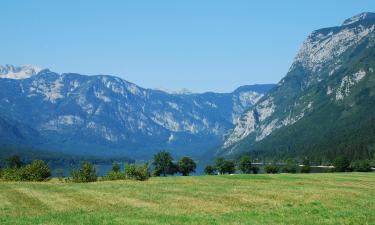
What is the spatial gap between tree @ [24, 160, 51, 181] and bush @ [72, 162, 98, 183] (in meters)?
9.85

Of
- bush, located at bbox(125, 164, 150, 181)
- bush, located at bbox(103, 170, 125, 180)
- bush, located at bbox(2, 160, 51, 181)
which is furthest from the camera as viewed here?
bush, located at bbox(103, 170, 125, 180)

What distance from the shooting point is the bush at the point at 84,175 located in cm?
11662

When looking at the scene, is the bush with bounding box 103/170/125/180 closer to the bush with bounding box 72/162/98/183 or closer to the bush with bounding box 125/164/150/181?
the bush with bounding box 125/164/150/181

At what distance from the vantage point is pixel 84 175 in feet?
385

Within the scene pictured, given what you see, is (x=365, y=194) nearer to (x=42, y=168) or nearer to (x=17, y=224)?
(x=17, y=224)

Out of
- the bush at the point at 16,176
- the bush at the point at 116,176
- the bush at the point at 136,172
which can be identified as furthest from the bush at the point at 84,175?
the bush at the point at 16,176

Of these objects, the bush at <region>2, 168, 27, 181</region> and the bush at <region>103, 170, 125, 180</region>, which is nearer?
the bush at <region>2, 168, 27, 181</region>

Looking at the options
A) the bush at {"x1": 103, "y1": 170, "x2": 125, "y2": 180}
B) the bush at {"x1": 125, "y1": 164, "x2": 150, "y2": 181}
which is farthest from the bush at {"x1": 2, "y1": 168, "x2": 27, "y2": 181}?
the bush at {"x1": 125, "y1": 164, "x2": 150, "y2": 181}

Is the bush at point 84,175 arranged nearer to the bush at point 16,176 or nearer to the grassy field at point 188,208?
the bush at point 16,176

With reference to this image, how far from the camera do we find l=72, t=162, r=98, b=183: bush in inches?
4592

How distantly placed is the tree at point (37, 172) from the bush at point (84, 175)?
32.3 feet

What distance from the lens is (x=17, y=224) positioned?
140 ft

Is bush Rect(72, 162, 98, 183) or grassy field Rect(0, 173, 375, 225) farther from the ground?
bush Rect(72, 162, 98, 183)

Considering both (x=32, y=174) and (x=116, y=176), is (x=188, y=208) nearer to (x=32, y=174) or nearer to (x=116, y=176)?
(x=116, y=176)
